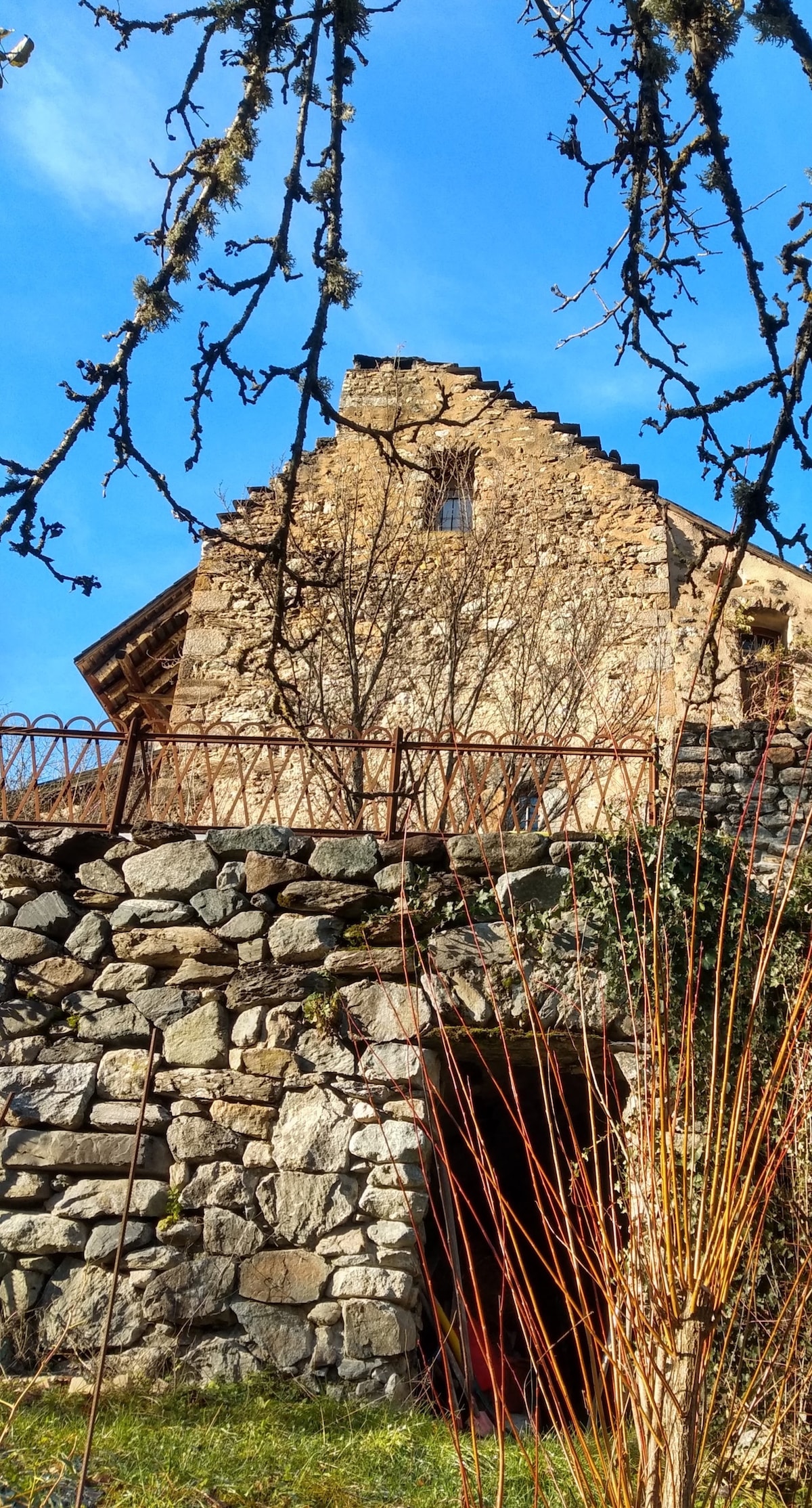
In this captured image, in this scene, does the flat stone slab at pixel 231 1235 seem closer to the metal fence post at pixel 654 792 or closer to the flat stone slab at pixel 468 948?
the flat stone slab at pixel 468 948

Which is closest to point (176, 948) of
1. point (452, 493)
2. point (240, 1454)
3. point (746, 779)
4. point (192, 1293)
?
point (192, 1293)

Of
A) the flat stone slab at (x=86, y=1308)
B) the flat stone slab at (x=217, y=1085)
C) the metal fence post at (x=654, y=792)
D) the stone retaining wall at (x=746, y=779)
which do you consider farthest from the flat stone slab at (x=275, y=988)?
the stone retaining wall at (x=746, y=779)

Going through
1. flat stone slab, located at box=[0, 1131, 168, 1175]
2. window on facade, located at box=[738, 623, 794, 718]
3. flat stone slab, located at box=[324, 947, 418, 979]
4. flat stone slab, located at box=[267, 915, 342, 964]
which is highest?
window on facade, located at box=[738, 623, 794, 718]

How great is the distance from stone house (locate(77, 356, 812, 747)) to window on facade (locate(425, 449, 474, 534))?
0.02 metres

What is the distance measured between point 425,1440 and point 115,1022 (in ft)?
6.89

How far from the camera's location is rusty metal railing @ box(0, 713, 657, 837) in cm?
558

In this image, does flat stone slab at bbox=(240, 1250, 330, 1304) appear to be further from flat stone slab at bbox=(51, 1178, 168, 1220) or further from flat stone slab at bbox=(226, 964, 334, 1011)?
flat stone slab at bbox=(226, 964, 334, 1011)

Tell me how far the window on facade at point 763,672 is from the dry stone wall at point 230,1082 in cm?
411

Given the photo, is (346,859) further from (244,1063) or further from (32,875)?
(32,875)

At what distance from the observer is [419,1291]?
15.6 ft

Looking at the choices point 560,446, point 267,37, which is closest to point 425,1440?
point 267,37

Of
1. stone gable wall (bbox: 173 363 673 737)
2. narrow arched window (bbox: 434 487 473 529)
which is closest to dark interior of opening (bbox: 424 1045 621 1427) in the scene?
stone gable wall (bbox: 173 363 673 737)

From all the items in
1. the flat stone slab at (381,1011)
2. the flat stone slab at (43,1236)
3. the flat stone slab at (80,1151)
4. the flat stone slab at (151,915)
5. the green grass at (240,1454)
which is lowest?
the green grass at (240,1454)

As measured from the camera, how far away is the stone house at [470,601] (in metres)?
9.12
